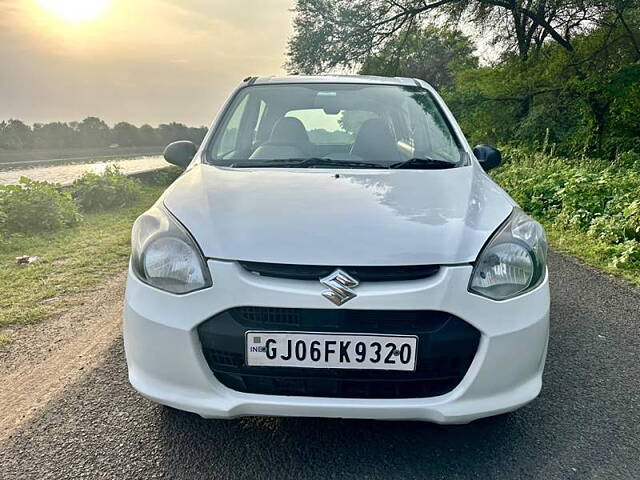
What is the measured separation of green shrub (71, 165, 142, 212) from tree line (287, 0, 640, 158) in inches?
279

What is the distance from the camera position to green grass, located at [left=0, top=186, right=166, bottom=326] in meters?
3.44

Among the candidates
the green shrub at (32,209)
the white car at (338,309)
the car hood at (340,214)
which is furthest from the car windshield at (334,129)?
the green shrub at (32,209)

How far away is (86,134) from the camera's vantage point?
15.6 metres

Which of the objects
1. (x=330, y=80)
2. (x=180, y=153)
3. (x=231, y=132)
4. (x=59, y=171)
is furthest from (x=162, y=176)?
(x=231, y=132)

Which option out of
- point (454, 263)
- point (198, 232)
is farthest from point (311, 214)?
point (454, 263)

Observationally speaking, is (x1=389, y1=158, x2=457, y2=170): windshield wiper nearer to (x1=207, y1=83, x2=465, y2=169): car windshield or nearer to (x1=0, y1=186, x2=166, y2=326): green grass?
(x1=207, y1=83, x2=465, y2=169): car windshield

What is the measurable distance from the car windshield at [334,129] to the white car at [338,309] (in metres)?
0.66

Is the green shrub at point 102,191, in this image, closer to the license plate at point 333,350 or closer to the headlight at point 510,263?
the license plate at point 333,350

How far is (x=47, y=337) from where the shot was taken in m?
2.99

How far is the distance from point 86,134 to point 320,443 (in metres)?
15.8

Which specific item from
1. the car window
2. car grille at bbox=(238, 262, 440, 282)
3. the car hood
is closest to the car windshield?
the car window

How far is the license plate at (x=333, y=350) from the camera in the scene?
1.67 meters

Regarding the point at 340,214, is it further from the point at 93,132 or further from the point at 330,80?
the point at 93,132

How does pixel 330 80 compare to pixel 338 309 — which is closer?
pixel 338 309
